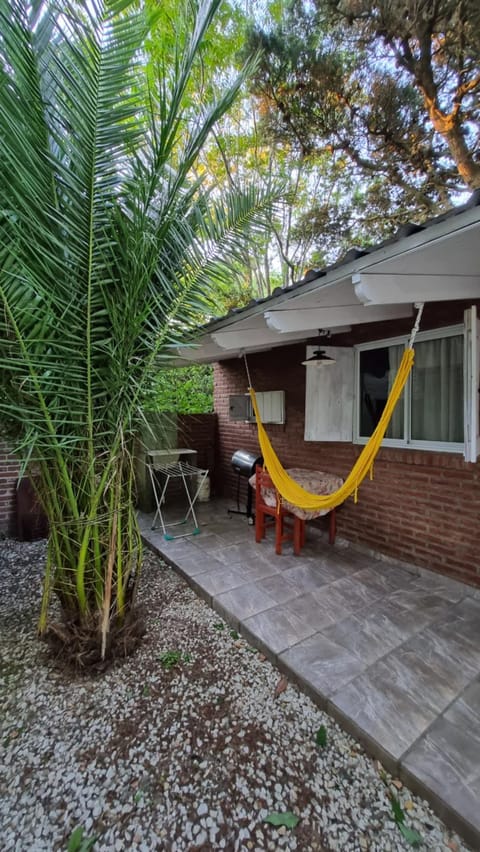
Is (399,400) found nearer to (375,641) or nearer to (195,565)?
(375,641)

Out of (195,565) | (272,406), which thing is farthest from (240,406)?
(195,565)

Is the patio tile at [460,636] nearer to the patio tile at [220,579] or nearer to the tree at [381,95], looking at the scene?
the patio tile at [220,579]

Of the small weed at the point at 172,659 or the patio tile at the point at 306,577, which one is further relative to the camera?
the patio tile at the point at 306,577

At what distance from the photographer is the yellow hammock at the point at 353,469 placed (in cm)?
273

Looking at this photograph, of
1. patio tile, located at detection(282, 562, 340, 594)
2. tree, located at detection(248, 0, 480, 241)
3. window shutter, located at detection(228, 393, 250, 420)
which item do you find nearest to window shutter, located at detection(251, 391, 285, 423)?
window shutter, located at detection(228, 393, 250, 420)

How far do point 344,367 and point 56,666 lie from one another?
3.88 meters

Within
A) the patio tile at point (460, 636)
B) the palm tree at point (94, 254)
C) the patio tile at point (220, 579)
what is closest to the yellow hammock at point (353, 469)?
the patio tile at point (220, 579)

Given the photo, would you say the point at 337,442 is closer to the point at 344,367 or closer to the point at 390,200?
the point at 344,367

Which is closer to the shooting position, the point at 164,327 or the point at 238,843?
the point at 238,843

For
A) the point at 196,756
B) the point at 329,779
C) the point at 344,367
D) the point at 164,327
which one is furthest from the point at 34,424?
the point at 344,367

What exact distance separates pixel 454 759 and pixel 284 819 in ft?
2.81

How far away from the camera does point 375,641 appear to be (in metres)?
2.48

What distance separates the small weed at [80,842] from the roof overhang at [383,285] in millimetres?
2358

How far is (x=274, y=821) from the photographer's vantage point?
1471 mm
